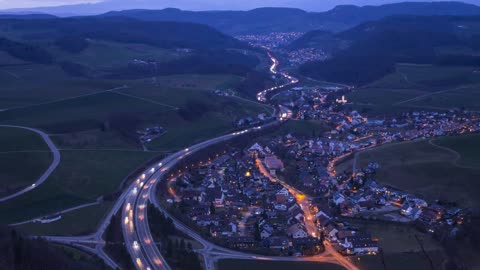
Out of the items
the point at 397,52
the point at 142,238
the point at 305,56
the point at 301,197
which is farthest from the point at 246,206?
the point at 305,56

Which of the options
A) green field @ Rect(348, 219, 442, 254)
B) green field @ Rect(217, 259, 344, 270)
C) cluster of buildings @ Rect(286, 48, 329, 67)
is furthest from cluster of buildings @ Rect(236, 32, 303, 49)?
green field @ Rect(217, 259, 344, 270)

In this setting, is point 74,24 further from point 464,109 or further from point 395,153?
point 395,153

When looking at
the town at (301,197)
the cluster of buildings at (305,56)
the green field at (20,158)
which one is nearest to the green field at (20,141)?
the green field at (20,158)

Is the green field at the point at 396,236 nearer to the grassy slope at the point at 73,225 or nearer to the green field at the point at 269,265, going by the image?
the green field at the point at 269,265

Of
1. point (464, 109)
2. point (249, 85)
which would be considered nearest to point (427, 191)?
point (464, 109)

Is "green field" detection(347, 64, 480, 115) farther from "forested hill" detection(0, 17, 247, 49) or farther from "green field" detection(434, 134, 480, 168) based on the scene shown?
"forested hill" detection(0, 17, 247, 49)

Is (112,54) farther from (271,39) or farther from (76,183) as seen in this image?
(271,39)
